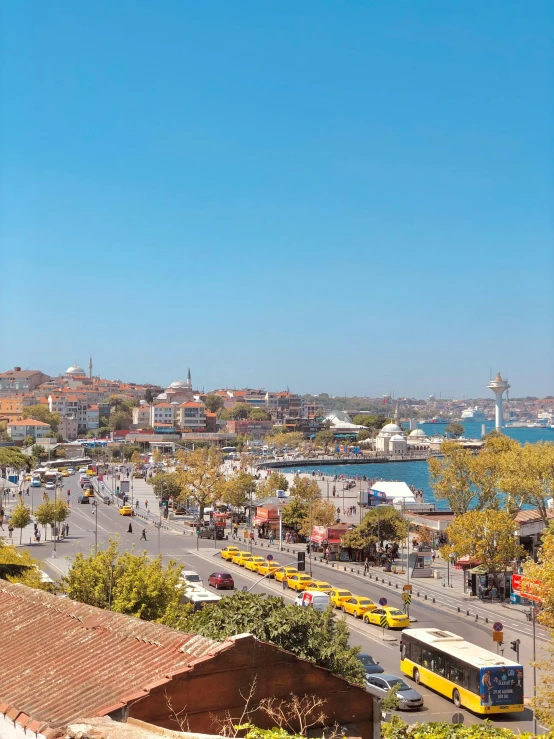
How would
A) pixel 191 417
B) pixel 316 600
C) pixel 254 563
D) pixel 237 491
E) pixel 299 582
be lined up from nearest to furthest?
pixel 316 600, pixel 299 582, pixel 254 563, pixel 237 491, pixel 191 417

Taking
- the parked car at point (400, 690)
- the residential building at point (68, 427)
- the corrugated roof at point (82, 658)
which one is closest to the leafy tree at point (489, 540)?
the parked car at point (400, 690)

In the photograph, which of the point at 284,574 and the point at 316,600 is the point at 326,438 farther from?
the point at 316,600

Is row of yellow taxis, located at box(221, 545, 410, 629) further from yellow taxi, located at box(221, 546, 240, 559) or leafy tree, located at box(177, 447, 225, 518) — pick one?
leafy tree, located at box(177, 447, 225, 518)

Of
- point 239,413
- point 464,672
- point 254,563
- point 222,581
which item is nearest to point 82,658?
point 464,672

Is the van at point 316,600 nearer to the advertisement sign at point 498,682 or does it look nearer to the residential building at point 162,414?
the advertisement sign at point 498,682

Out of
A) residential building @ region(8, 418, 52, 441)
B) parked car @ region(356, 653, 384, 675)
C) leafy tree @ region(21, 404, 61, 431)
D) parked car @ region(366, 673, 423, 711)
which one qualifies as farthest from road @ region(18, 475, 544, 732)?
leafy tree @ region(21, 404, 61, 431)
